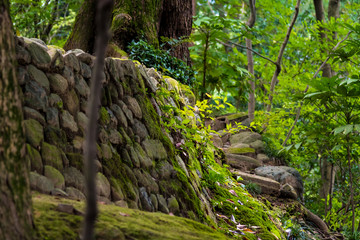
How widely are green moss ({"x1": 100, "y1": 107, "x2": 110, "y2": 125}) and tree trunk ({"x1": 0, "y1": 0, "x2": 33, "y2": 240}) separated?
1.71m

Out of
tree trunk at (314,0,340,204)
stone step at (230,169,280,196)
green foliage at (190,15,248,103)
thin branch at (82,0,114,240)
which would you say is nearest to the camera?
thin branch at (82,0,114,240)

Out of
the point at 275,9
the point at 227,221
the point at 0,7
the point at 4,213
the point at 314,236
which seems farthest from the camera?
the point at 275,9

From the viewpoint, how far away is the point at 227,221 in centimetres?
502

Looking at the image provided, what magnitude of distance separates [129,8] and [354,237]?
5068 millimetres

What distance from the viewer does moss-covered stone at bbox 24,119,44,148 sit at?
2.82 m

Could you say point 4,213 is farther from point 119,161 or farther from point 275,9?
point 275,9

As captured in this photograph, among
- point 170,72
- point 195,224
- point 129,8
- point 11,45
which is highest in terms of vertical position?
point 129,8

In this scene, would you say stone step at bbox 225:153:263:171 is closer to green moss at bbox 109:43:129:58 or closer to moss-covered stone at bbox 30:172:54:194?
green moss at bbox 109:43:129:58

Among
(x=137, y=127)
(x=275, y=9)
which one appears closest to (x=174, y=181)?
(x=137, y=127)

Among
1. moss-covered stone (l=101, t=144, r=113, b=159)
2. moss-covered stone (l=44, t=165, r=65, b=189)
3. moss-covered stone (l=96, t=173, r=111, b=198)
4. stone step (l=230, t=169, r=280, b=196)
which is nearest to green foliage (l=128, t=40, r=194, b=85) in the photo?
stone step (l=230, t=169, r=280, b=196)

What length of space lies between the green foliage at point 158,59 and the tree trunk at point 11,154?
493 cm

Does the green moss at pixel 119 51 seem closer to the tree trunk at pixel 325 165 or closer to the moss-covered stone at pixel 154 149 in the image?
the moss-covered stone at pixel 154 149

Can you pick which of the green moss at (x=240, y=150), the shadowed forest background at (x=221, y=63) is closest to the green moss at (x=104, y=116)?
the shadowed forest background at (x=221, y=63)

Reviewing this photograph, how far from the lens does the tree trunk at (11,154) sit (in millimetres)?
1722
